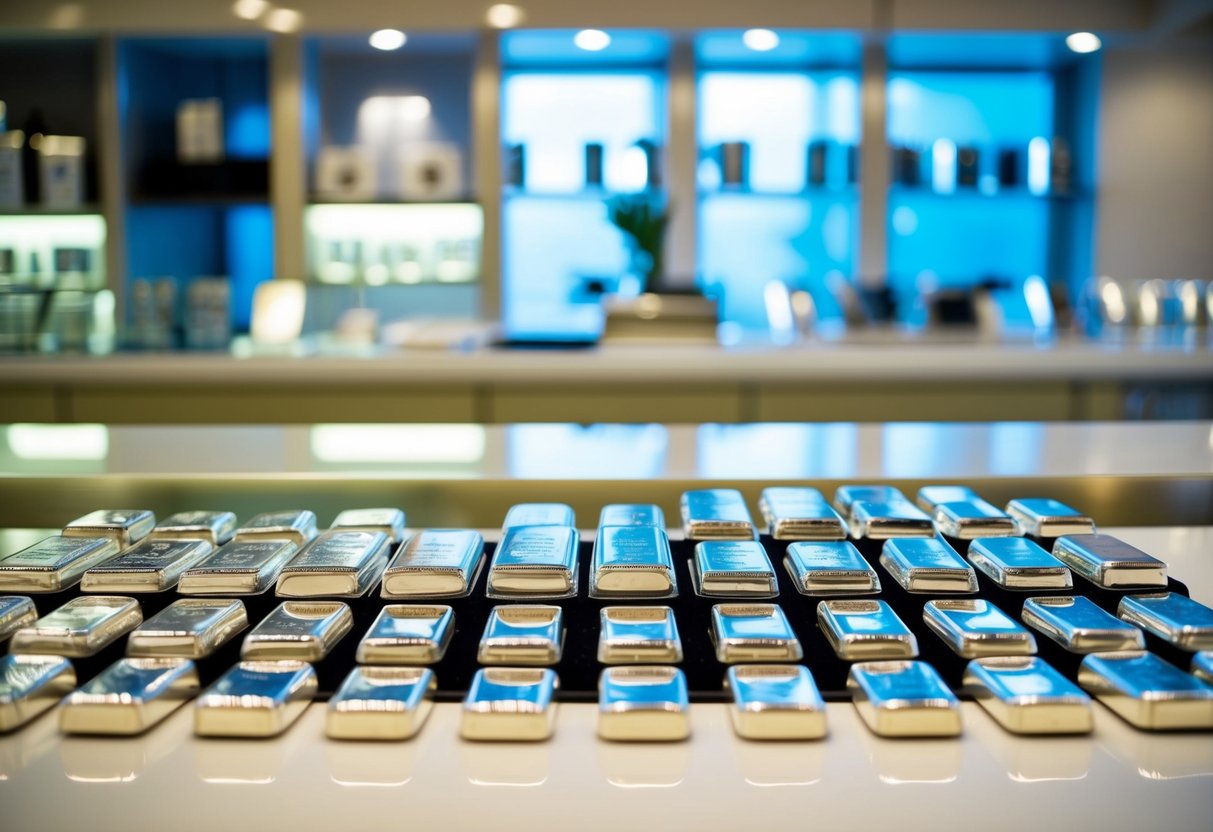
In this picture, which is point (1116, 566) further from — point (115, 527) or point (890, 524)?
point (115, 527)

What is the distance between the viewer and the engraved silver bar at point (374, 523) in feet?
1.82

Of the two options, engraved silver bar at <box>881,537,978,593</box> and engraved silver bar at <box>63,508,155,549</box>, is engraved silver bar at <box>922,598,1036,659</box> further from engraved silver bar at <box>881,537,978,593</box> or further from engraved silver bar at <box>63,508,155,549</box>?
engraved silver bar at <box>63,508,155,549</box>

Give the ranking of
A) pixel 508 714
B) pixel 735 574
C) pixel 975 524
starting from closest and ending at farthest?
pixel 508 714
pixel 735 574
pixel 975 524

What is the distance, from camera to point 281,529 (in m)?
0.53

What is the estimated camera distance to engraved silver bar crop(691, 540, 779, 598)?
445 mm

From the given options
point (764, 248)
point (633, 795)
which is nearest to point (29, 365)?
point (633, 795)

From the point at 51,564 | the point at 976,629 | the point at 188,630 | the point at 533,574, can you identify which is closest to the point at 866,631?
the point at 976,629

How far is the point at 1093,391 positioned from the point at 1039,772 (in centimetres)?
230

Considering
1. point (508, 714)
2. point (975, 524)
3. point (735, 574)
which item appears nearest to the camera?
point (508, 714)

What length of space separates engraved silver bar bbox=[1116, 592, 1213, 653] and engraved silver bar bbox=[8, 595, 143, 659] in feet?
1.31

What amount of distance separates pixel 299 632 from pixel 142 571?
12 cm

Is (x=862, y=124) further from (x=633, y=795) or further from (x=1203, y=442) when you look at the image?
(x=633, y=795)

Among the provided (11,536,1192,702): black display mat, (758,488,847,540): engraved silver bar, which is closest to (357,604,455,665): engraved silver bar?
(11,536,1192,702): black display mat

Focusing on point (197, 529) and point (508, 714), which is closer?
point (508, 714)
